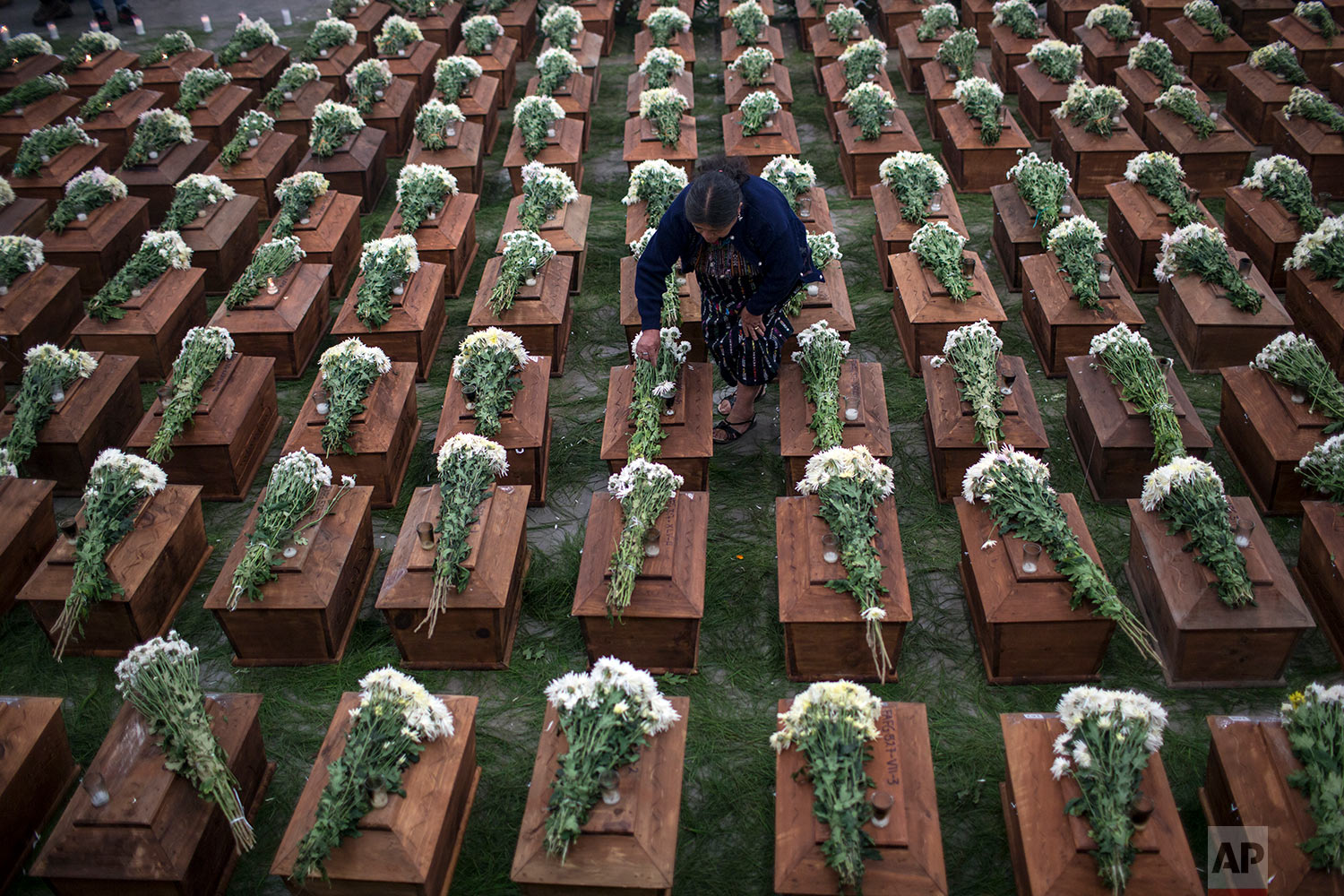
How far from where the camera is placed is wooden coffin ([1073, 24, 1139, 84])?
10195 mm

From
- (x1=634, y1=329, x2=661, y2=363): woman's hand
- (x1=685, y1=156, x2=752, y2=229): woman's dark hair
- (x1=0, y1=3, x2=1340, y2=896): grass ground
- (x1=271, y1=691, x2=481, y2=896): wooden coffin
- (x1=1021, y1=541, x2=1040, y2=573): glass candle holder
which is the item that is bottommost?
(x1=0, y1=3, x2=1340, y2=896): grass ground

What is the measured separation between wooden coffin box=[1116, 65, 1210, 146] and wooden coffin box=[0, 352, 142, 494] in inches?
309

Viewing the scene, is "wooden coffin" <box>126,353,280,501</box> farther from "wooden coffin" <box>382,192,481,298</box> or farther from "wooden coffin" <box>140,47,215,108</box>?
"wooden coffin" <box>140,47,215,108</box>

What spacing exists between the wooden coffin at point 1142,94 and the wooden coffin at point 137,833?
8.32 metres

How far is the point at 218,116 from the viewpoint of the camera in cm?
967

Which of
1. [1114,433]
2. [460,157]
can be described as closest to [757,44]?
[460,157]

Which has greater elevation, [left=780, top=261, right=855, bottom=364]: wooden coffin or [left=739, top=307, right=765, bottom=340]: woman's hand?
[left=739, top=307, right=765, bottom=340]: woman's hand

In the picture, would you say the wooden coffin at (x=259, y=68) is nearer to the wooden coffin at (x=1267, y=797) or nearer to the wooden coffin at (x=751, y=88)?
the wooden coffin at (x=751, y=88)

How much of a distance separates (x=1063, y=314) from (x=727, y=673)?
3.16 metres

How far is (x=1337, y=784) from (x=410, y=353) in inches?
208

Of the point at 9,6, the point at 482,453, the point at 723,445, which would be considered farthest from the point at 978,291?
the point at 9,6

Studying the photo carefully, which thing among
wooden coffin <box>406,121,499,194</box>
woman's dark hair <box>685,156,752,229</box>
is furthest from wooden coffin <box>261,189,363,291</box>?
woman's dark hair <box>685,156,752,229</box>

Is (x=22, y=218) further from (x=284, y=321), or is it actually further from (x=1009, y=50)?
(x=1009, y=50)

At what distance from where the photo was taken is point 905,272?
6738 mm
